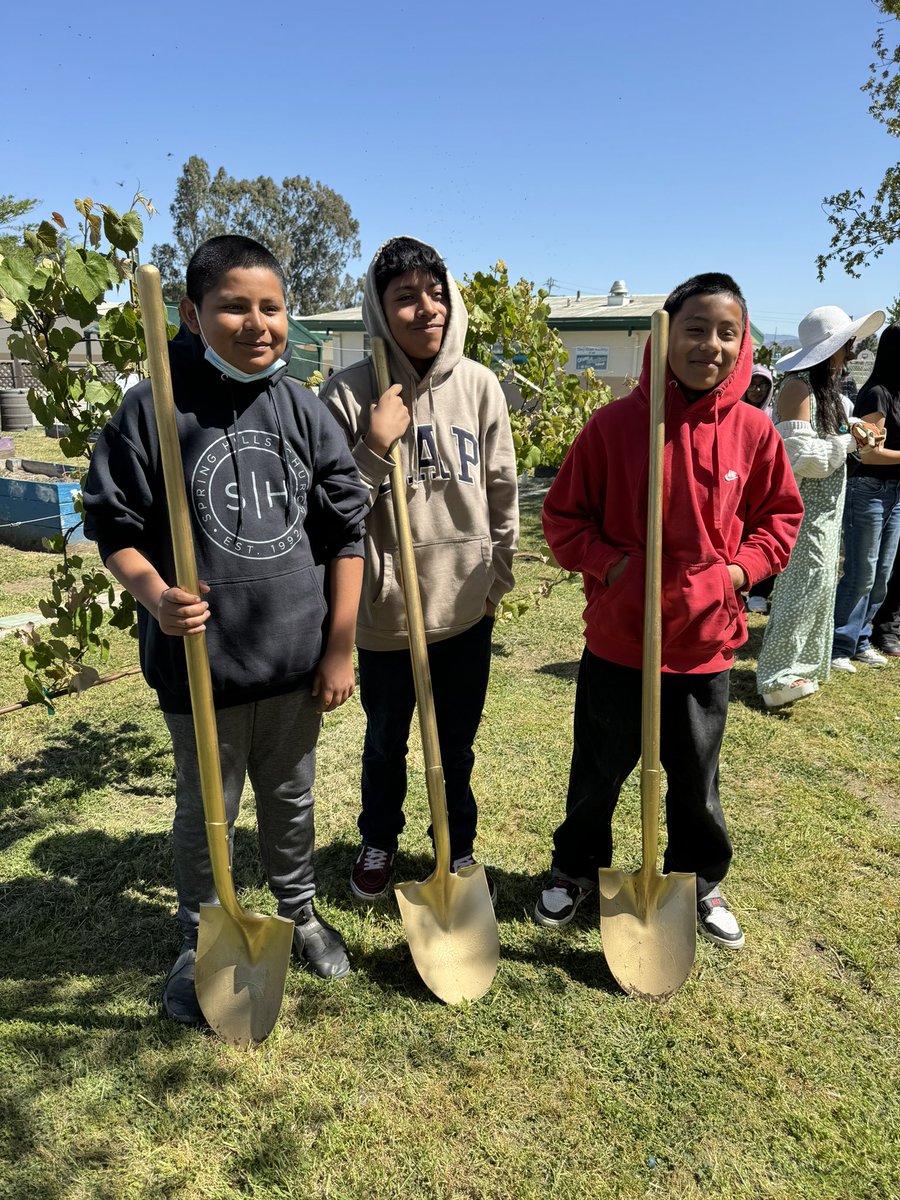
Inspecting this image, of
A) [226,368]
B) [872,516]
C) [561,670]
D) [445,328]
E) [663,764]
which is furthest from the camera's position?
[561,670]

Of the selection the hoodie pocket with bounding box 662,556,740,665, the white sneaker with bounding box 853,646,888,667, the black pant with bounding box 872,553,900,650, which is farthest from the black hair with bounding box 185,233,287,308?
the black pant with bounding box 872,553,900,650

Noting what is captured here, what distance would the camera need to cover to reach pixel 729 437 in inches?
89.0

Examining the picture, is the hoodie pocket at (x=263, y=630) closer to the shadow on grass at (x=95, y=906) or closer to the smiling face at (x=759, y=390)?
the shadow on grass at (x=95, y=906)

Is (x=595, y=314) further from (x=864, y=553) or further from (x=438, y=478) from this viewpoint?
(x=438, y=478)

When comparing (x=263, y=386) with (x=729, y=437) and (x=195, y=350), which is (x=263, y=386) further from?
(x=729, y=437)

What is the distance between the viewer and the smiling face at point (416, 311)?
2.18 metres

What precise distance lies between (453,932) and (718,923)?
90cm

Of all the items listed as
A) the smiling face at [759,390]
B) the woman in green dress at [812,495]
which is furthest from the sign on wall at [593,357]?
the woman in green dress at [812,495]

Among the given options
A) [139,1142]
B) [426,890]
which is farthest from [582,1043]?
[139,1142]

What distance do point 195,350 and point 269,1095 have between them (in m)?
1.86

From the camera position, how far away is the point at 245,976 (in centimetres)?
208

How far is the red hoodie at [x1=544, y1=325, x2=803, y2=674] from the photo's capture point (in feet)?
7.32

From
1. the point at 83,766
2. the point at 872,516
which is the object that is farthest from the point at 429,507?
the point at 872,516

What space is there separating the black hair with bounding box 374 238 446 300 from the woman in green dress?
7.38ft
